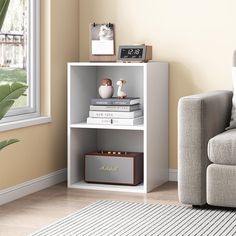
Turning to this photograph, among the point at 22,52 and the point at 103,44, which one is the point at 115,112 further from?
the point at 22,52

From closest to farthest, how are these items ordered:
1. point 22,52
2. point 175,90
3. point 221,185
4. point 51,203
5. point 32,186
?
point 221,185, point 51,203, point 32,186, point 22,52, point 175,90

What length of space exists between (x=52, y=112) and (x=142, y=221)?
4.36 feet

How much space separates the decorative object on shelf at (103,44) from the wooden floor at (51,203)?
93cm

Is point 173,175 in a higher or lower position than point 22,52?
lower

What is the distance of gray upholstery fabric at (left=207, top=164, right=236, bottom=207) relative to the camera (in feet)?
11.7

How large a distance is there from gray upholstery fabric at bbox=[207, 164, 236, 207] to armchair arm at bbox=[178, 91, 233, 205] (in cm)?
7

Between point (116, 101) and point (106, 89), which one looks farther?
Result: point (106, 89)

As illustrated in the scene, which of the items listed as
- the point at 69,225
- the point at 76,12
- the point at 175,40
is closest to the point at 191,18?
the point at 175,40

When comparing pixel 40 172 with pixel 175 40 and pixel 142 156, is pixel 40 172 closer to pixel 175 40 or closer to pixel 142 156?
pixel 142 156

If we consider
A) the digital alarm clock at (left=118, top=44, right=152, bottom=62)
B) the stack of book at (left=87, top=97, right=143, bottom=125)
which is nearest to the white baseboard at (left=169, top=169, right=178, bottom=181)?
the stack of book at (left=87, top=97, right=143, bottom=125)

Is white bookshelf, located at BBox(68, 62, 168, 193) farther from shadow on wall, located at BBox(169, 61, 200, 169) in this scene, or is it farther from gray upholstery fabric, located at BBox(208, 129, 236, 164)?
gray upholstery fabric, located at BBox(208, 129, 236, 164)

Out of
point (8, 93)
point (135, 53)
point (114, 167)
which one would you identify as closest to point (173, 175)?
point (114, 167)

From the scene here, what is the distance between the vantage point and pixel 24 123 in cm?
412

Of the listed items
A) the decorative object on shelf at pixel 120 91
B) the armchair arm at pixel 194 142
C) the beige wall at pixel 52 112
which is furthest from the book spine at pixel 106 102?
the armchair arm at pixel 194 142
